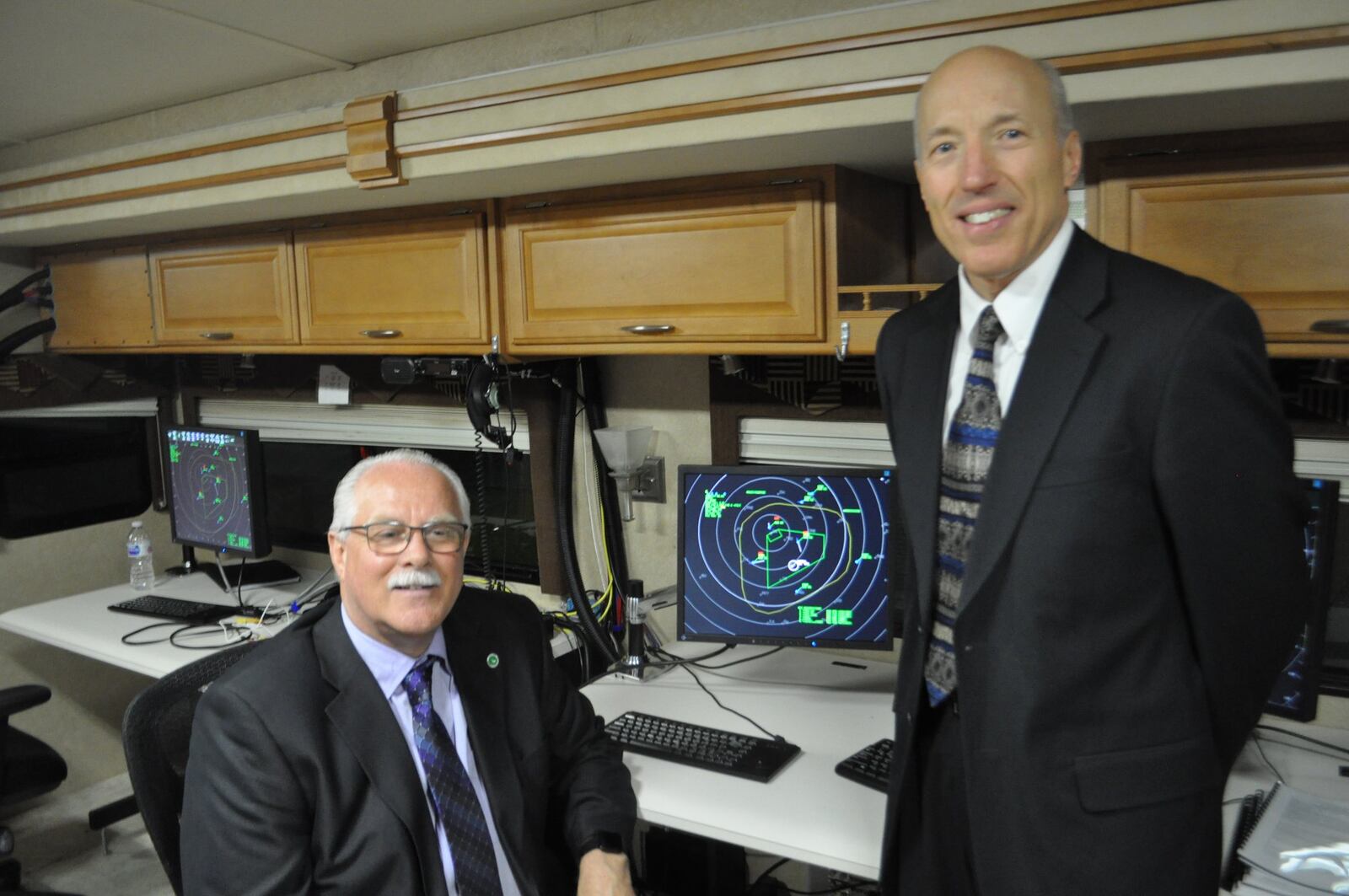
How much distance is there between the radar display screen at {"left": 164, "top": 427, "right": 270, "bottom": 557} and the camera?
9.54 ft

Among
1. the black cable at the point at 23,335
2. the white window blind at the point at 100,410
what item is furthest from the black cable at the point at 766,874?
the black cable at the point at 23,335

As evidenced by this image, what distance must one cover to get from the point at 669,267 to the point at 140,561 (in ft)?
7.34

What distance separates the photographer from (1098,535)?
116cm

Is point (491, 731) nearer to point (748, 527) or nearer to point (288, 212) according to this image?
point (748, 527)

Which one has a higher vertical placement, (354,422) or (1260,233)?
(1260,233)

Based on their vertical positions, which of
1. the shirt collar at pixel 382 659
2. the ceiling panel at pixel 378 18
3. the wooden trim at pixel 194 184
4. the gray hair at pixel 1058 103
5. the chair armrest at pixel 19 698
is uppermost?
the ceiling panel at pixel 378 18

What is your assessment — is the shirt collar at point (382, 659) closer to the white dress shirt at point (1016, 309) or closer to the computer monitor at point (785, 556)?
the computer monitor at point (785, 556)

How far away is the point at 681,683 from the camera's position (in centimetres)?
225

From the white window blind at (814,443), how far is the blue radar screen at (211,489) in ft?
4.86

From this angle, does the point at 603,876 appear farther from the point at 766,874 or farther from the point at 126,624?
the point at 126,624

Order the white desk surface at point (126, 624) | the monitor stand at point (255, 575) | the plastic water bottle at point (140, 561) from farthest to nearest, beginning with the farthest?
1. the plastic water bottle at point (140, 561)
2. the monitor stand at point (255, 575)
3. the white desk surface at point (126, 624)

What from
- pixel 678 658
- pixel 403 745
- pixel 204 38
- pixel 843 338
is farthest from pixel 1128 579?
pixel 204 38

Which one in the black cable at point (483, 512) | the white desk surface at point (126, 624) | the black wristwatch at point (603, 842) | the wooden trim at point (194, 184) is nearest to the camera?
the black wristwatch at point (603, 842)

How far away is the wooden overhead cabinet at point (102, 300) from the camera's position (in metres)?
3.03
